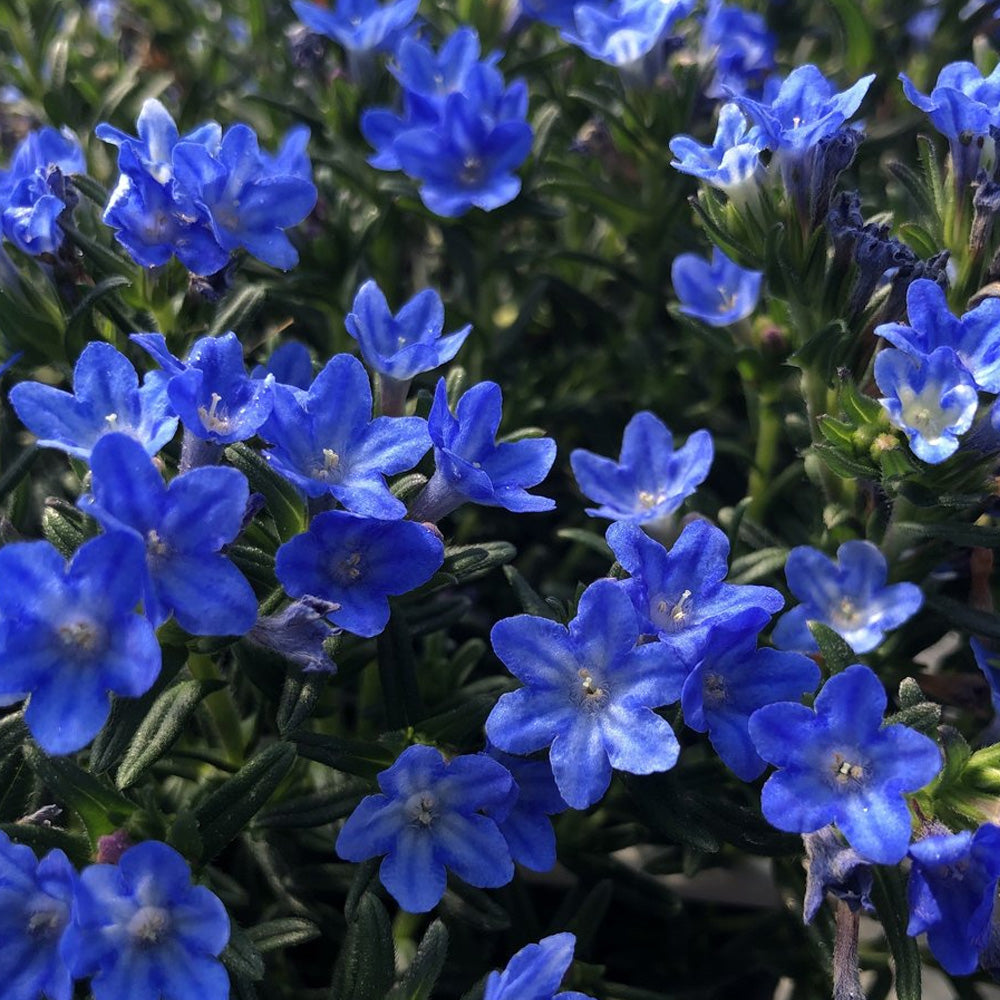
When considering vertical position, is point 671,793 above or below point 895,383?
below

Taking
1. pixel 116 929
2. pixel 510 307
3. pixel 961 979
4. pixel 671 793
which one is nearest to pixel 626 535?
pixel 671 793

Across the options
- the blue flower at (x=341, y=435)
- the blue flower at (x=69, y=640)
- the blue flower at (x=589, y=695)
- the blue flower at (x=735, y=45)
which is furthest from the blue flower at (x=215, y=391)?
the blue flower at (x=735, y=45)

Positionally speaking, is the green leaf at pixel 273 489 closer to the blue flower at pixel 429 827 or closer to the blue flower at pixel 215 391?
the blue flower at pixel 215 391

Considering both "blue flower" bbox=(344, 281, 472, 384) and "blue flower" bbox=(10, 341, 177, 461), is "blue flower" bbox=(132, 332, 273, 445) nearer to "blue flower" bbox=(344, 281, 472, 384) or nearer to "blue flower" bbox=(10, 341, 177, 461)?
"blue flower" bbox=(10, 341, 177, 461)

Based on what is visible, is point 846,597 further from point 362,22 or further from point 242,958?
point 362,22

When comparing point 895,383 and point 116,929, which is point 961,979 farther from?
point 116,929

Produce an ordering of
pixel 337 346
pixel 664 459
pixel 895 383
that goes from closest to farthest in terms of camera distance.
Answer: pixel 895 383 → pixel 664 459 → pixel 337 346
